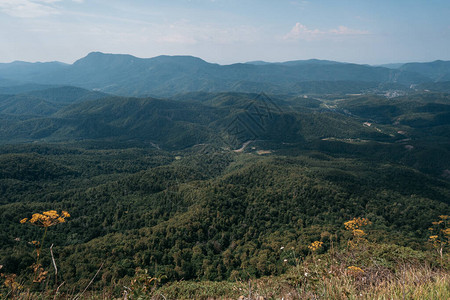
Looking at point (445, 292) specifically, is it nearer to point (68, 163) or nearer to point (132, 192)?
point (132, 192)

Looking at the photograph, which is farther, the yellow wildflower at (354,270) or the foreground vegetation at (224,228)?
the foreground vegetation at (224,228)

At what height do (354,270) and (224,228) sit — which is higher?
(354,270)

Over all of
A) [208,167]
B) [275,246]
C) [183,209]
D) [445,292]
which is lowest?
[208,167]

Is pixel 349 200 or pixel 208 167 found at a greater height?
pixel 349 200

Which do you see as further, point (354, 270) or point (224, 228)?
point (224, 228)

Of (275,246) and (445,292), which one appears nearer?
(445,292)

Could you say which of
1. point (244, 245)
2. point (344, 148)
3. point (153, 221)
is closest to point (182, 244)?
point (244, 245)

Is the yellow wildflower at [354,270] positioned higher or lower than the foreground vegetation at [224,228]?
higher

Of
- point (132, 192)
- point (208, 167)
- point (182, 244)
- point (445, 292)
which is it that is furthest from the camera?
point (208, 167)

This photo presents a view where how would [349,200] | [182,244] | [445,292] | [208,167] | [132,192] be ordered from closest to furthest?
[445,292] < [182,244] < [349,200] < [132,192] < [208,167]

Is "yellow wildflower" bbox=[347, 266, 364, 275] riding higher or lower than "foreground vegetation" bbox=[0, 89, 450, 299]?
higher

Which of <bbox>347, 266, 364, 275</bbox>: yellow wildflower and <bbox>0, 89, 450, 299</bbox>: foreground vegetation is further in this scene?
<bbox>0, 89, 450, 299</bbox>: foreground vegetation
